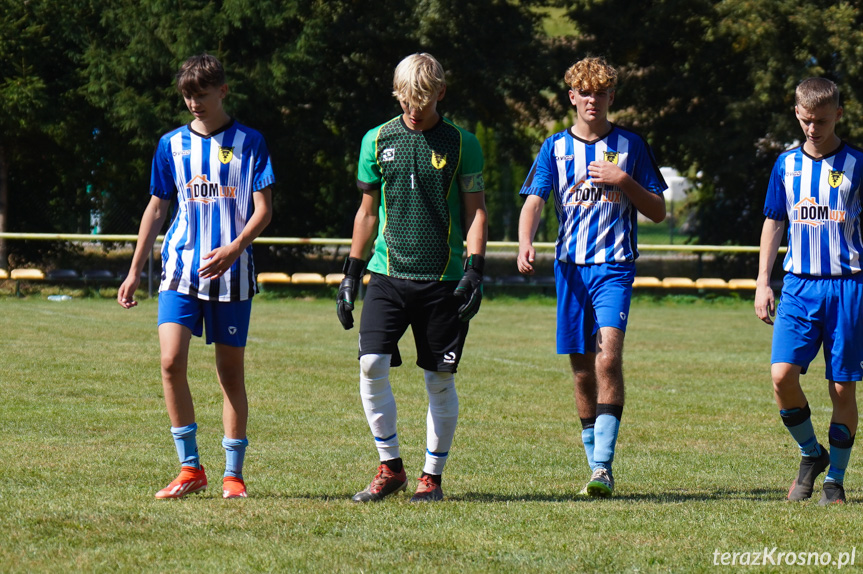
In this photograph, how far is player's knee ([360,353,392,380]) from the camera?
5254mm

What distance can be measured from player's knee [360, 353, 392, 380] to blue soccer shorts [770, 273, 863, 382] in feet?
6.14

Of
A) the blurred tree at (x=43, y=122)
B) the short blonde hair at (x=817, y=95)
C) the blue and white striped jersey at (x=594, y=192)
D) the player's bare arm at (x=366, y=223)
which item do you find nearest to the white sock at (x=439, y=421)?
the player's bare arm at (x=366, y=223)

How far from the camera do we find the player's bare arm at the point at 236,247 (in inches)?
200

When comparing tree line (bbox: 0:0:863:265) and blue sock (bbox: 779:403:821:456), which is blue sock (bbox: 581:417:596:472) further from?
tree line (bbox: 0:0:863:265)

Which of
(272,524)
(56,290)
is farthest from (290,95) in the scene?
(272,524)

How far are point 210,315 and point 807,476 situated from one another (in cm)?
305

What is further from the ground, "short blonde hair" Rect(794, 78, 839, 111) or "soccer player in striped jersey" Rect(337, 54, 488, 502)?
"short blonde hair" Rect(794, 78, 839, 111)

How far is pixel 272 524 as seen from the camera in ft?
15.0

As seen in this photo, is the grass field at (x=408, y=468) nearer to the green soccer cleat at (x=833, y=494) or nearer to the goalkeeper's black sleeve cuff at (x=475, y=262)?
the green soccer cleat at (x=833, y=494)

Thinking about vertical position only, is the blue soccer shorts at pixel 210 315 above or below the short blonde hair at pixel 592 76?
below

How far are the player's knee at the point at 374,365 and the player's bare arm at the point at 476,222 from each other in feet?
2.11

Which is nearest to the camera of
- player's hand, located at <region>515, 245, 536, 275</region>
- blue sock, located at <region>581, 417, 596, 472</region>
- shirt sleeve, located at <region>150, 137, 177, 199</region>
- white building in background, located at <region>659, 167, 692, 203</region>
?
shirt sleeve, located at <region>150, 137, 177, 199</region>

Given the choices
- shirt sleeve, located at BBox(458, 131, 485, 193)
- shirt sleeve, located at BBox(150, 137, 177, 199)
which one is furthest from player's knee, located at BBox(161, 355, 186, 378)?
shirt sleeve, located at BBox(458, 131, 485, 193)

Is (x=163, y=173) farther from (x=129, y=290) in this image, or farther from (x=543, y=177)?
(x=543, y=177)
